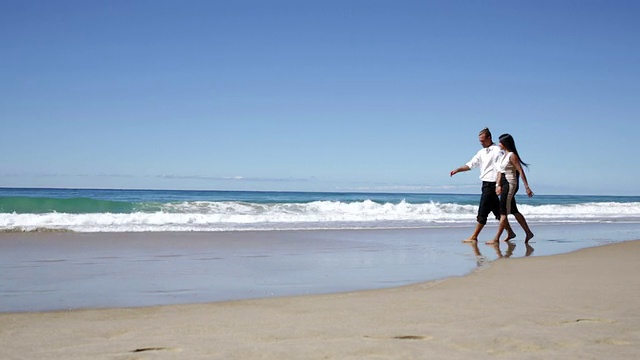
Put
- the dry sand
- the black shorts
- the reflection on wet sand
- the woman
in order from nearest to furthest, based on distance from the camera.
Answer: the dry sand → the reflection on wet sand → the woman → the black shorts

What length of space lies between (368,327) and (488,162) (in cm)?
675

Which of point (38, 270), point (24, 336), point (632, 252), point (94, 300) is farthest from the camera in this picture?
point (632, 252)

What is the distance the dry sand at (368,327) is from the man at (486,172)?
4669 mm

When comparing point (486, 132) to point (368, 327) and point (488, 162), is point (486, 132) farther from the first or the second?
point (368, 327)

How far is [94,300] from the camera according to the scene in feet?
14.8

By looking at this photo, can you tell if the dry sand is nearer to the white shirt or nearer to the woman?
the woman

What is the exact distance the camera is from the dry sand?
2781mm

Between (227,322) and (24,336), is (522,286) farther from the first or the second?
(24,336)

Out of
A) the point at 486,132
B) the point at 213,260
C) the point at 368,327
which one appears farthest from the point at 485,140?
the point at 368,327

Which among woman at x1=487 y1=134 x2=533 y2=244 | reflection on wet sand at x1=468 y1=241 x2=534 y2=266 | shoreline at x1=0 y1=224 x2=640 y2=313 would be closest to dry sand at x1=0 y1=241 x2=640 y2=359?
shoreline at x1=0 y1=224 x2=640 y2=313

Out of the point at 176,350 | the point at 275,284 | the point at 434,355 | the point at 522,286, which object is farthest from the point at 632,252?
the point at 176,350

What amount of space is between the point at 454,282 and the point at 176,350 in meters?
2.96

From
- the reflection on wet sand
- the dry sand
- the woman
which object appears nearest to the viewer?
the dry sand

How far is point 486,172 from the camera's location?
9602mm
